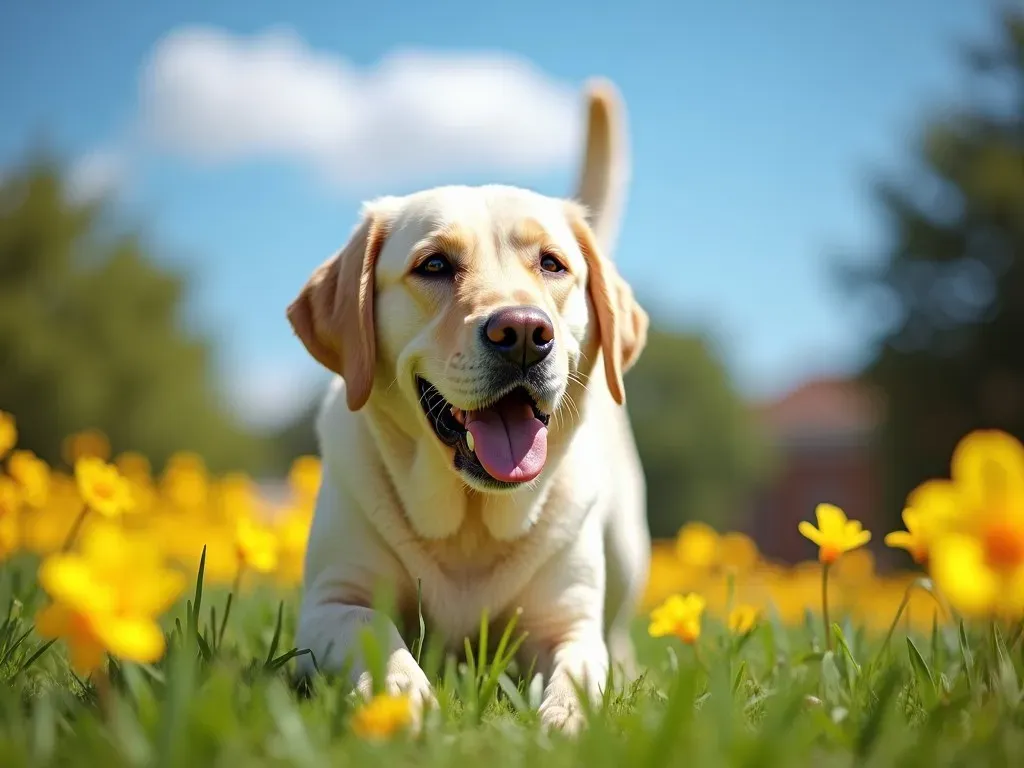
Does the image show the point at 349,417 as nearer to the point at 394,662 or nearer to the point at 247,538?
the point at 247,538

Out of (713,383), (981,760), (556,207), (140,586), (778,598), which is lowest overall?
(713,383)

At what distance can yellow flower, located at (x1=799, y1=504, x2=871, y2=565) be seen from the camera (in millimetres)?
2613

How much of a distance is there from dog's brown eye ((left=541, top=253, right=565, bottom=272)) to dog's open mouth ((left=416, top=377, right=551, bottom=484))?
59cm

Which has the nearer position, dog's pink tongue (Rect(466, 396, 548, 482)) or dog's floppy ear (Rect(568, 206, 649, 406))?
dog's pink tongue (Rect(466, 396, 548, 482))

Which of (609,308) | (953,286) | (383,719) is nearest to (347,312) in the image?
(609,308)

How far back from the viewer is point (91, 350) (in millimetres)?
25562

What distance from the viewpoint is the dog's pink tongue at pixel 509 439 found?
9.77ft

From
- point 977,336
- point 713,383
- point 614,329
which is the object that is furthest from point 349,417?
point 713,383

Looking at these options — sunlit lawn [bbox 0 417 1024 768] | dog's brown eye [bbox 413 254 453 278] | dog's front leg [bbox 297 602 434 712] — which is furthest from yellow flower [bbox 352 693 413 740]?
dog's brown eye [bbox 413 254 453 278]

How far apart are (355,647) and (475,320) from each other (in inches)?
44.5

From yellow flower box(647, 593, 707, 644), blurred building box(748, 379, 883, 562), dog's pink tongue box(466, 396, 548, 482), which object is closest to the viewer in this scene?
yellow flower box(647, 593, 707, 644)

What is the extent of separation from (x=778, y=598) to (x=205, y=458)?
2272cm

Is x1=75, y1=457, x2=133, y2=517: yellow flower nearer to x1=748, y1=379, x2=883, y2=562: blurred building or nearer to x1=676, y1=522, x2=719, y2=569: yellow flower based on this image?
x1=676, y1=522, x2=719, y2=569: yellow flower

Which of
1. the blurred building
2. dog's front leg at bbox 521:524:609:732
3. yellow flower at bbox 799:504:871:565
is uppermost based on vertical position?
yellow flower at bbox 799:504:871:565
